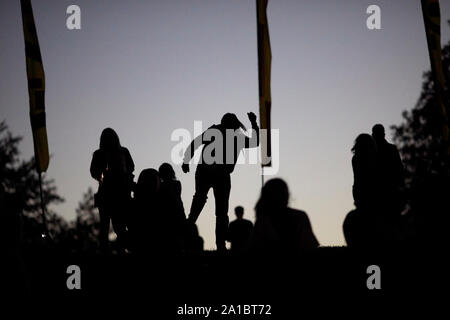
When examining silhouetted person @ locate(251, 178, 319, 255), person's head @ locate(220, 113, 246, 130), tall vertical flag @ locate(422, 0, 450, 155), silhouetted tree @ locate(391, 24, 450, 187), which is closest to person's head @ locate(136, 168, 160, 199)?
person's head @ locate(220, 113, 246, 130)

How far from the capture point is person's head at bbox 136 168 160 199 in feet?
46.3

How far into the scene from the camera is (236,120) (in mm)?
15953

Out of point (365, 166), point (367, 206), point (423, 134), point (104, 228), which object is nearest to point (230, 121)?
point (104, 228)

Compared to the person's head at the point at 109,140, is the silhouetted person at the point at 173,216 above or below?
below

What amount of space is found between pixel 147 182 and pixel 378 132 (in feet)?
13.1

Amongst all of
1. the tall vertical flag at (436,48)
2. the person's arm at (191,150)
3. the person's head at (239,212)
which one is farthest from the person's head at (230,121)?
the person's head at (239,212)

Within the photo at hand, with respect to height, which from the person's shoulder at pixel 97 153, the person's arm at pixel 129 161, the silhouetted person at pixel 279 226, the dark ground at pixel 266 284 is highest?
the person's shoulder at pixel 97 153

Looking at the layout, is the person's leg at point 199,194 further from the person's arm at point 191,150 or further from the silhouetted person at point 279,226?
the silhouetted person at point 279,226

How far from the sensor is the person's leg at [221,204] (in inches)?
621

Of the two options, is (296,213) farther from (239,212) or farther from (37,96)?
(239,212)

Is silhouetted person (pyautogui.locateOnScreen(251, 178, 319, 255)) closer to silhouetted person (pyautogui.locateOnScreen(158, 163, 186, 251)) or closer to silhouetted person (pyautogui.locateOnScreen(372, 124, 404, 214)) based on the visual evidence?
silhouetted person (pyautogui.locateOnScreen(372, 124, 404, 214))

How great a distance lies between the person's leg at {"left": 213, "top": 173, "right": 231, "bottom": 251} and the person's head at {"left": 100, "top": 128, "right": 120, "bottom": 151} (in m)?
1.72

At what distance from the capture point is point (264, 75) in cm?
1551

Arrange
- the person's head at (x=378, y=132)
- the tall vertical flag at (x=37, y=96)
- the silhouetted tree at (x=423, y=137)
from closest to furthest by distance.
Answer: the person's head at (x=378, y=132) → the tall vertical flag at (x=37, y=96) → the silhouetted tree at (x=423, y=137)
